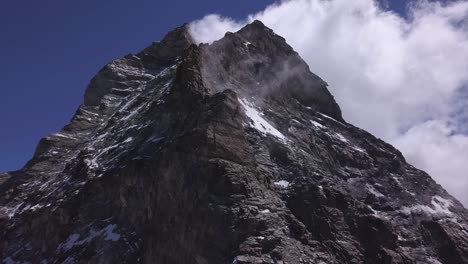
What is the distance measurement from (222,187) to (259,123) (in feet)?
85.3

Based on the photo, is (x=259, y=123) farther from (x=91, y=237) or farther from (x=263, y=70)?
(x=91, y=237)

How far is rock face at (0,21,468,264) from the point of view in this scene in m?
65.2

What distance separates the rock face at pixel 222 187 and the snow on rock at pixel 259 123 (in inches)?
12.9

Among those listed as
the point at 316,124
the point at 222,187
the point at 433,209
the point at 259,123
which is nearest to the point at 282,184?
the point at 222,187

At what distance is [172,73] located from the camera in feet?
379

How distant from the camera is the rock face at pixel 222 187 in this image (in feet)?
214

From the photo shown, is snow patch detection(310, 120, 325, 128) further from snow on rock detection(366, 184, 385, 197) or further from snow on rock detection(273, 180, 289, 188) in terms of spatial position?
snow on rock detection(273, 180, 289, 188)

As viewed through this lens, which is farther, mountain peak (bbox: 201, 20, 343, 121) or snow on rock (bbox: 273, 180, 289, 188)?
mountain peak (bbox: 201, 20, 343, 121)

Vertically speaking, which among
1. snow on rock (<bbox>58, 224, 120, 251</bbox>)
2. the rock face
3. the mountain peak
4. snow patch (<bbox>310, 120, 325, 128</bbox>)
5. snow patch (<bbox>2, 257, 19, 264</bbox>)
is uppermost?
the mountain peak

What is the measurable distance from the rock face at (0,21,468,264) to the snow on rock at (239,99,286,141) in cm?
33

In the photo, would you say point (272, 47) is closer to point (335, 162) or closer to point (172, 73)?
point (172, 73)

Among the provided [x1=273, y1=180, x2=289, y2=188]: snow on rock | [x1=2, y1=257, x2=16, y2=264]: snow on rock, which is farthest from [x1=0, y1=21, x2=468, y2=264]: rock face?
[x1=273, y1=180, x2=289, y2=188]: snow on rock

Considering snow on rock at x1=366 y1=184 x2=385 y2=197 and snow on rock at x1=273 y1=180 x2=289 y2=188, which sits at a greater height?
snow on rock at x1=366 y1=184 x2=385 y2=197

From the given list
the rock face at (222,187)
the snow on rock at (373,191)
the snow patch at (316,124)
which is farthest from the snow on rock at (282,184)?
the snow patch at (316,124)
